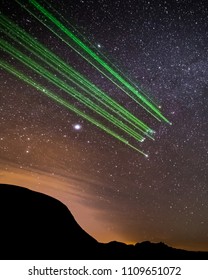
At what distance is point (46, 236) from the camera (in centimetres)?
3453

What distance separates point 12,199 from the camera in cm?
3347

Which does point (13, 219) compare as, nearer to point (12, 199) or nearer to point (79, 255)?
point (12, 199)

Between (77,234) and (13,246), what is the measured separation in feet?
34.7

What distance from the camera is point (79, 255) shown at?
34.7 m

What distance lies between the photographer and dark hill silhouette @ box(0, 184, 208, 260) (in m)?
30.1

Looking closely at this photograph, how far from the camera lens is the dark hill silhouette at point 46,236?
30125mm
